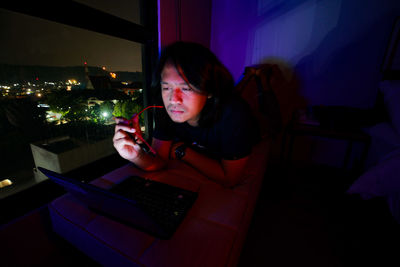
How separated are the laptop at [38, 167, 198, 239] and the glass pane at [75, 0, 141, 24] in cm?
103

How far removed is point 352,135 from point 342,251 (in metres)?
0.90

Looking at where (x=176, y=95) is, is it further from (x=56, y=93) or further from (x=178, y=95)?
(x=56, y=93)

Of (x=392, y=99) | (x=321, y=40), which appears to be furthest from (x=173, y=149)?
(x=321, y=40)

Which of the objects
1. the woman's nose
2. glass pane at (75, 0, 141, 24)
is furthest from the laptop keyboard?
glass pane at (75, 0, 141, 24)

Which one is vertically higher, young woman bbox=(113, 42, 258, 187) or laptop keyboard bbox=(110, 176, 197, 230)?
young woman bbox=(113, 42, 258, 187)

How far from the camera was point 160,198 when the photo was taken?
75cm

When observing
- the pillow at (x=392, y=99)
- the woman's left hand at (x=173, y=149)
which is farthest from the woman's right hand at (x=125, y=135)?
the pillow at (x=392, y=99)

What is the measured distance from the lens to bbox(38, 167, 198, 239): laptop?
0.52 metres

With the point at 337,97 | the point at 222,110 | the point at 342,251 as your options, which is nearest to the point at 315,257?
the point at 342,251

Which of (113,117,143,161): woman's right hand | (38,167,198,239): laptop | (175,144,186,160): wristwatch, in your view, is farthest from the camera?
(175,144,186,160): wristwatch

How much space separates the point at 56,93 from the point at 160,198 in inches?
38.9

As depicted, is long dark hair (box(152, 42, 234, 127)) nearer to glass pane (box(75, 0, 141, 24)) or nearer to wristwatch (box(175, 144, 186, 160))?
wristwatch (box(175, 144, 186, 160))

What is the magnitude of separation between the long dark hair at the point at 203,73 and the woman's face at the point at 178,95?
0.10ft

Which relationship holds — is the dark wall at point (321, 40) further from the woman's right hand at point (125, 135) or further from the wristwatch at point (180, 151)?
the woman's right hand at point (125, 135)
